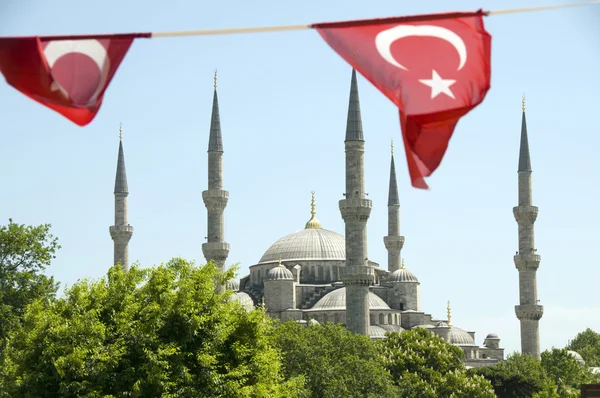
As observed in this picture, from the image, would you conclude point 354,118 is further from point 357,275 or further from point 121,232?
point 121,232

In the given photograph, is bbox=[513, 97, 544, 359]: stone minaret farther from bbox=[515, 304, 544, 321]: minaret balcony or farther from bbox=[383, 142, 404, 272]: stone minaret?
bbox=[383, 142, 404, 272]: stone minaret

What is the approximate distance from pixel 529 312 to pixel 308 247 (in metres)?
25.8

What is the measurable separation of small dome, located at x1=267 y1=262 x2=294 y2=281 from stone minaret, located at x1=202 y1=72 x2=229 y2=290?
1299 centimetres

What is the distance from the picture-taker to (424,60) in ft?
33.6

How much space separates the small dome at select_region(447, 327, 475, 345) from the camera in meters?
109

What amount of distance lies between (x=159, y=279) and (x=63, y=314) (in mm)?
3001

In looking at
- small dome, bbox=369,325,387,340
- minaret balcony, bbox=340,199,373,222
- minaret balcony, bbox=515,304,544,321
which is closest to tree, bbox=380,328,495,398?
minaret balcony, bbox=340,199,373,222

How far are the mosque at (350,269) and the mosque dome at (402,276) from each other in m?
0.09

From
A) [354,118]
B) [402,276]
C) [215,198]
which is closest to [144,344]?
[354,118]

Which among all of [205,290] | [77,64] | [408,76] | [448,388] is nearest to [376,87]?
[408,76]

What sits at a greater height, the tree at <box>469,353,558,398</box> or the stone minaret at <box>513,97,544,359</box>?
the stone minaret at <box>513,97,544,359</box>

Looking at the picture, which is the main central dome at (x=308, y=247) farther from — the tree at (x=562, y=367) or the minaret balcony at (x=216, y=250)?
the minaret balcony at (x=216, y=250)

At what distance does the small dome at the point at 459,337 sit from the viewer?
109 meters

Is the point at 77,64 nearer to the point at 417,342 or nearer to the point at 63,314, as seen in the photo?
the point at 63,314
